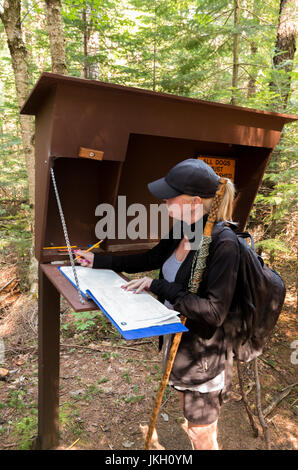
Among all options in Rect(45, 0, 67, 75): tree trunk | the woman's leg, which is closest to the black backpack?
the woman's leg

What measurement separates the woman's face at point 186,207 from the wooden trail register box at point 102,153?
2.04 feet

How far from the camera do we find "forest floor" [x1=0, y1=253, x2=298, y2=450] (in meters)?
2.85

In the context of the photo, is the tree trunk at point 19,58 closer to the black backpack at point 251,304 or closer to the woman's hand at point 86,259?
the woman's hand at point 86,259

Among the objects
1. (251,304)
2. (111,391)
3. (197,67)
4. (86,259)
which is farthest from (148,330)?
(197,67)

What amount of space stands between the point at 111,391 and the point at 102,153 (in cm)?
266

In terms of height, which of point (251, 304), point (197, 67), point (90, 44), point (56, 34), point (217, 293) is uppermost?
point (90, 44)

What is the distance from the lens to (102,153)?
1.94 m

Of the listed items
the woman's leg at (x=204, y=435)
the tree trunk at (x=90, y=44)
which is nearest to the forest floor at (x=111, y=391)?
the woman's leg at (x=204, y=435)

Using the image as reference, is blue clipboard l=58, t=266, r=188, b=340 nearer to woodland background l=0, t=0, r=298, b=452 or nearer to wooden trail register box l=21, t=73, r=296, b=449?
wooden trail register box l=21, t=73, r=296, b=449

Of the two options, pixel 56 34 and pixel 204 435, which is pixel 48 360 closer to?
pixel 204 435

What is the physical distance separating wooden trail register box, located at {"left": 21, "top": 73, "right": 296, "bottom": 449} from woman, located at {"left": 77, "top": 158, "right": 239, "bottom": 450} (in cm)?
47

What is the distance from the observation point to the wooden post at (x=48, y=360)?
7.29ft

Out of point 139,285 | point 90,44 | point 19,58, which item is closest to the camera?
point 139,285
